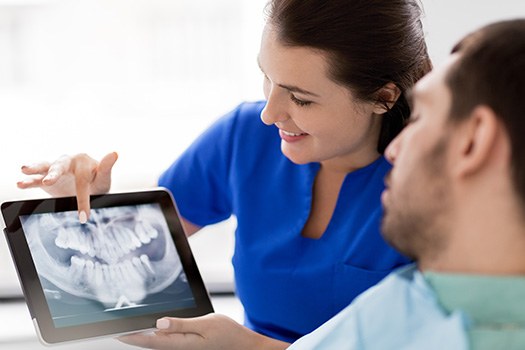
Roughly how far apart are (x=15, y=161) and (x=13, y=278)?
33 centimetres

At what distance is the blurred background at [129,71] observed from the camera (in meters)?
2.11

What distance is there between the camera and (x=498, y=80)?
3.25ft

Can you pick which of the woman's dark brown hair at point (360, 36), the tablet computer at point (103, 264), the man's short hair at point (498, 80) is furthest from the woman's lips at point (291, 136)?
the man's short hair at point (498, 80)

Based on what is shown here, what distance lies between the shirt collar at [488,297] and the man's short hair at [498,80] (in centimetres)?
10

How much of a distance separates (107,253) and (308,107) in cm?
42

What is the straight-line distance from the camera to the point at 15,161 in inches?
84.5

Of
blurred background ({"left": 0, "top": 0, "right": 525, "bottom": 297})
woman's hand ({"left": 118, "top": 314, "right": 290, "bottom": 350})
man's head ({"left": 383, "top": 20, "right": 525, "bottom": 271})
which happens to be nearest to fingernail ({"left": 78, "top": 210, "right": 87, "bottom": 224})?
woman's hand ({"left": 118, "top": 314, "right": 290, "bottom": 350})

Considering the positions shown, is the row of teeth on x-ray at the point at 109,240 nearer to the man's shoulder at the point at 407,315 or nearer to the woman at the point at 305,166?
the woman at the point at 305,166

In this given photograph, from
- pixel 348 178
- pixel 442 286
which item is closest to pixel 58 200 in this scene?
pixel 348 178

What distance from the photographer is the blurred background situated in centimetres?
211

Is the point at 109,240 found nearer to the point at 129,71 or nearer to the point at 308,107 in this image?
the point at 308,107

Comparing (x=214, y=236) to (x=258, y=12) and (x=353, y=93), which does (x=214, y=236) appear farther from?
(x=353, y=93)

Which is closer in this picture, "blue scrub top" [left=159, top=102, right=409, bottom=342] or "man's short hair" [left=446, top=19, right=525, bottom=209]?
"man's short hair" [left=446, top=19, right=525, bottom=209]

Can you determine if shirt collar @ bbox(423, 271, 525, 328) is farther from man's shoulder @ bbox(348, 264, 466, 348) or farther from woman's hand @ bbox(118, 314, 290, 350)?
woman's hand @ bbox(118, 314, 290, 350)
